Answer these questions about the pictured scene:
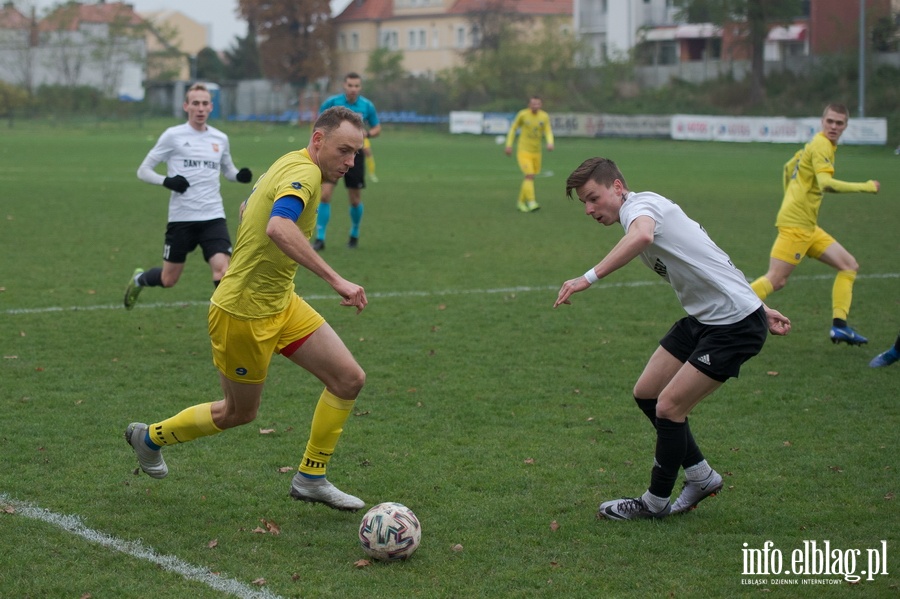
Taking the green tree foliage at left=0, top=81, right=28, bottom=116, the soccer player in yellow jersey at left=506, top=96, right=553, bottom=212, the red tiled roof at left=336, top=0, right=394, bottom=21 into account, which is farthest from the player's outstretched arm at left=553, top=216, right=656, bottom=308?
the red tiled roof at left=336, top=0, right=394, bottom=21

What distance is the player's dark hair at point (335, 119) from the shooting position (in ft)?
16.9

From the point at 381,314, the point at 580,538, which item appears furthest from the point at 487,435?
the point at 381,314

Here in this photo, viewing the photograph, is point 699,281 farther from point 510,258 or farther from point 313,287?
point 510,258

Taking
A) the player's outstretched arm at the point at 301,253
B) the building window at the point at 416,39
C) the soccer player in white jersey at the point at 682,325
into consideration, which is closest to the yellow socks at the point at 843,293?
the soccer player in white jersey at the point at 682,325

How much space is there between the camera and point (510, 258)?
47.6 feet

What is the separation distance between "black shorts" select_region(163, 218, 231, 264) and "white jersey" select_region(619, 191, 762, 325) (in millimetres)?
5352

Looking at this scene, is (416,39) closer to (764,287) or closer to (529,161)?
(529,161)

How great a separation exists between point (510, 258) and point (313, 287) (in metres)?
3.44

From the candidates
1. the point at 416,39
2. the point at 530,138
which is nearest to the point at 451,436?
the point at 530,138

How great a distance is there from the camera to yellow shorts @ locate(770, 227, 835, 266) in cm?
959

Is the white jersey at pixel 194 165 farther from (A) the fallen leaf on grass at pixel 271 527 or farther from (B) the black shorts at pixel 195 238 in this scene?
(A) the fallen leaf on grass at pixel 271 527

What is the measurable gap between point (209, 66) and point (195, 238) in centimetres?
9971

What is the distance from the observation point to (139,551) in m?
4.96

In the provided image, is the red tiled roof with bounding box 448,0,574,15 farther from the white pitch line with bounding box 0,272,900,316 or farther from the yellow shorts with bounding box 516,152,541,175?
the white pitch line with bounding box 0,272,900,316
